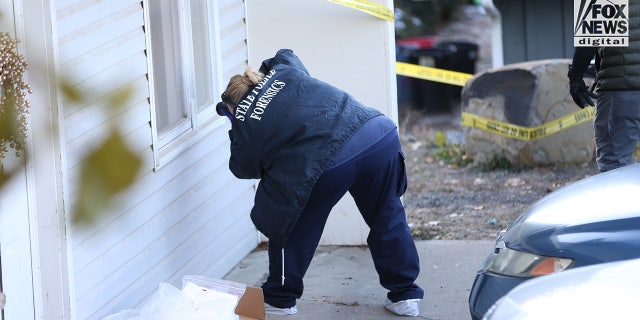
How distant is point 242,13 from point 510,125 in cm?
368

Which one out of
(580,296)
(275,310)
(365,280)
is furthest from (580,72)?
(580,296)

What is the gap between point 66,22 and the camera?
3799 mm

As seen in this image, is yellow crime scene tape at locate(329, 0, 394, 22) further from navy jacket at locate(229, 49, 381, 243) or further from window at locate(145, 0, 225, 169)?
navy jacket at locate(229, 49, 381, 243)

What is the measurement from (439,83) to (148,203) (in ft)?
42.3

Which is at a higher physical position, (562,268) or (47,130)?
(47,130)

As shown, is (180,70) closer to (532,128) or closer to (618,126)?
(618,126)

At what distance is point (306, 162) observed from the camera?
14.4 feet

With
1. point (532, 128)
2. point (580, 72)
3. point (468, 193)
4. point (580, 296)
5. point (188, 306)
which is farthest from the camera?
point (532, 128)

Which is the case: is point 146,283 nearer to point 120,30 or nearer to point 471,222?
point 120,30

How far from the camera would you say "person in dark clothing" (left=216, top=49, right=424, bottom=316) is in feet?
14.5

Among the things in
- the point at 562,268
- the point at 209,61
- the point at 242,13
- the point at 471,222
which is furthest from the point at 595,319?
the point at 471,222

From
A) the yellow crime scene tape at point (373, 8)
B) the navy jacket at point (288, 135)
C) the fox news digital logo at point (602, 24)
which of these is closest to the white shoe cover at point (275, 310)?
the navy jacket at point (288, 135)

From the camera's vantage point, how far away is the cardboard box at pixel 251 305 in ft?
15.0

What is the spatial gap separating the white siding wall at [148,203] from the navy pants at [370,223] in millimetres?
602
